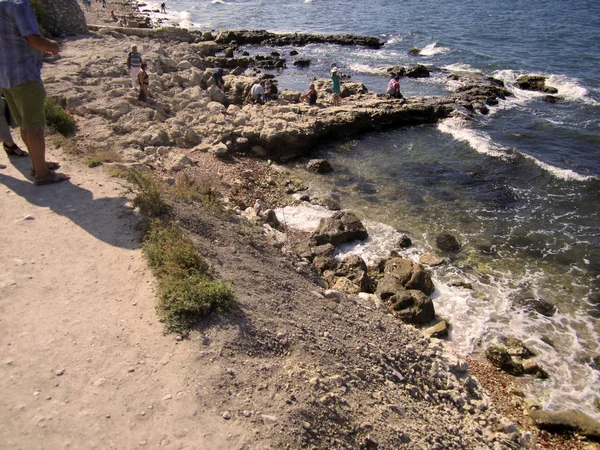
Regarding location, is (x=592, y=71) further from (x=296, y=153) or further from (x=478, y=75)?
(x=296, y=153)

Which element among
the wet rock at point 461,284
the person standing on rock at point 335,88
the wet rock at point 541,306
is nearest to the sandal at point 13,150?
the wet rock at point 461,284

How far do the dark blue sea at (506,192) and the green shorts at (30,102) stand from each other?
8.74 metres

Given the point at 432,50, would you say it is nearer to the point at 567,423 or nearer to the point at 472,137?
the point at 472,137

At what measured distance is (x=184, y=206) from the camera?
29.6ft

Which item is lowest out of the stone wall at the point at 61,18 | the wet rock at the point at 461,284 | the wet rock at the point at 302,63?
the wet rock at the point at 461,284

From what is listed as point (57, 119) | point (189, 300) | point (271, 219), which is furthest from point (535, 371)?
point (57, 119)

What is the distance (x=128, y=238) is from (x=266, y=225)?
523 cm

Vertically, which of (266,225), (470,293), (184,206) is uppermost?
(184,206)

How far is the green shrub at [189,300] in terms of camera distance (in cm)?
586

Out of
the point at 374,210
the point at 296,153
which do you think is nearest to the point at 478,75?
the point at 296,153

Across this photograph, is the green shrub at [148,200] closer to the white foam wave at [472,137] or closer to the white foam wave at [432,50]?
the white foam wave at [472,137]

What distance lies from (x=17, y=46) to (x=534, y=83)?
2818 centimetres

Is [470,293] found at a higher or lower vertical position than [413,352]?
lower

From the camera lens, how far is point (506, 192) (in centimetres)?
1603
